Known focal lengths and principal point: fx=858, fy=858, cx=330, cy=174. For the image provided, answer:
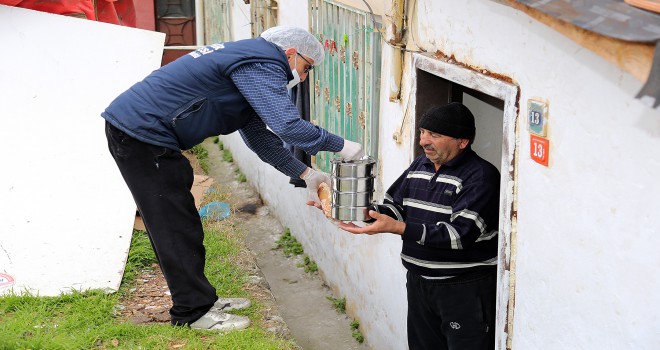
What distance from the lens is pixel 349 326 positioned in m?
6.81

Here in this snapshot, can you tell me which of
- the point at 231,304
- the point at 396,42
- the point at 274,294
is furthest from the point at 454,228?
the point at 274,294

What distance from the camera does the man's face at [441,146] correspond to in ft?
14.2

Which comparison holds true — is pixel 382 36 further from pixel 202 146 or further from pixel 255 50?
pixel 202 146

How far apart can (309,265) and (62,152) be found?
8.02ft

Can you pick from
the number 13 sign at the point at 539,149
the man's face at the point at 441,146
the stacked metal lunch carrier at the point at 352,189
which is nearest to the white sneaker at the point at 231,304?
the stacked metal lunch carrier at the point at 352,189

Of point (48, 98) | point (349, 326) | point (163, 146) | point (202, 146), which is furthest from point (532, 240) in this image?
point (202, 146)

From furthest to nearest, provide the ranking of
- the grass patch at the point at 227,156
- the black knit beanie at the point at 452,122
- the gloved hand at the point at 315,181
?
the grass patch at the point at 227,156 < the gloved hand at the point at 315,181 < the black knit beanie at the point at 452,122

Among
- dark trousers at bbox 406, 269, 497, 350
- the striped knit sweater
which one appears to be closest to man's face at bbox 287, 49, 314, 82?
the striped knit sweater

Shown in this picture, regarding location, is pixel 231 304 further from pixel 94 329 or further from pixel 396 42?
pixel 396 42

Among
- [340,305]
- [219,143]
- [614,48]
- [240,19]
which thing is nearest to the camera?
[614,48]

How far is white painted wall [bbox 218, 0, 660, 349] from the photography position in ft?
9.75

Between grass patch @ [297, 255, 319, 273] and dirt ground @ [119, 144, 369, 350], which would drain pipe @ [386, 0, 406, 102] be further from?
grass patch @ [297, 255, 319, 273]

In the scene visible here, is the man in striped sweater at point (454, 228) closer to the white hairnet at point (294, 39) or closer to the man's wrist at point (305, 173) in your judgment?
the man's wrist at point (305, 173)

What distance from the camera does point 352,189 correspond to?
4.43 meters
